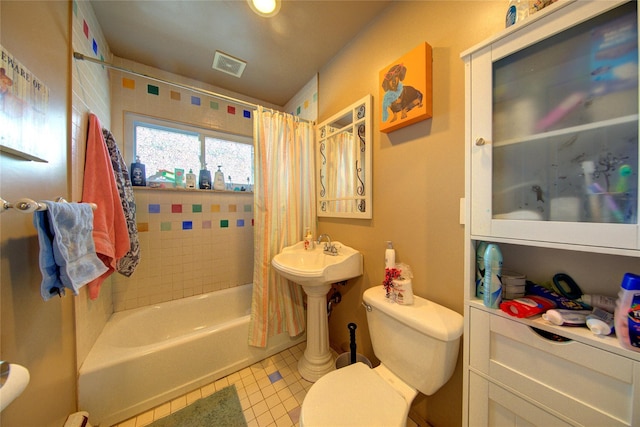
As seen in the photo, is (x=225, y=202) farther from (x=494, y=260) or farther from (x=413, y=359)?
(x=494, y=260)

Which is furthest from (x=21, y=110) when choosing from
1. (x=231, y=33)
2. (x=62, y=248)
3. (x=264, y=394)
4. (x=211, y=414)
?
(x=264, y=394)

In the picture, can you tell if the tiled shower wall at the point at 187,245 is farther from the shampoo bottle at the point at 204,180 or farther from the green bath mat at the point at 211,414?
the green bath mat at the point at 211,414

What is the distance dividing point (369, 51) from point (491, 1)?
696 mm

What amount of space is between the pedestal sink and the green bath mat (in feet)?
1.48

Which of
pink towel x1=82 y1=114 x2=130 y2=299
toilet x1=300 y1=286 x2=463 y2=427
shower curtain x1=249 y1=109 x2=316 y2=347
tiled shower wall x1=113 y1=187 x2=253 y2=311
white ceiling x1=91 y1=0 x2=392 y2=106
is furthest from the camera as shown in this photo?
tiled shower wall x1=113 y1=187 x2=253 y2=311

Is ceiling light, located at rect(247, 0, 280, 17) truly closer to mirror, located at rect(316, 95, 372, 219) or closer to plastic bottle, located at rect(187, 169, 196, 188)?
mirror, located at rect(316, 95, 372, 219)

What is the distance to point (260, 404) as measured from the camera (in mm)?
1247

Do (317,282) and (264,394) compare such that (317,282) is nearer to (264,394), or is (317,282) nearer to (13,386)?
(264,394)

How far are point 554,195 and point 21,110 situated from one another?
170 cm

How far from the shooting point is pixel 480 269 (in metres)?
0.74

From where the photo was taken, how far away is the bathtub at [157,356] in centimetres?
111

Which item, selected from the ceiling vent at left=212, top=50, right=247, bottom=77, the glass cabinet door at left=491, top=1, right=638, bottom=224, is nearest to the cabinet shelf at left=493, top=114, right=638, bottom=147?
the glass cabinet door at left=491, top=1, right=638, bottom=224

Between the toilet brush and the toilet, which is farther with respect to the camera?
the toilet brush

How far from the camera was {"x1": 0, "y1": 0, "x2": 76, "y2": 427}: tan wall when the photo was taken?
0.64 metres
